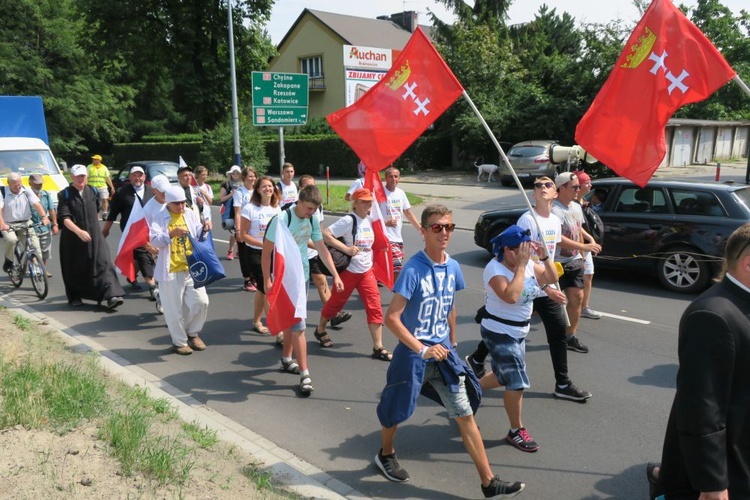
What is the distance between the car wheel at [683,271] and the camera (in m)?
8.84

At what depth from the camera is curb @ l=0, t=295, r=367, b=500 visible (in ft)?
13.5

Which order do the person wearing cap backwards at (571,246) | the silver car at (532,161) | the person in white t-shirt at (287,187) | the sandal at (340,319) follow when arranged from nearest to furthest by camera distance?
1. the person wearing cap backwards at (571,246)
2. the sandal at (340,319)
3. the person in white t-shirt at (287,187)
4. the silver car at (532,161)

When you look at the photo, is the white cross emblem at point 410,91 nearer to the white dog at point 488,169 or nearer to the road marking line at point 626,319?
the road marking line at point 626,319

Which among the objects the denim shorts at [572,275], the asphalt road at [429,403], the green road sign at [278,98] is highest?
the green road sign at [278,98]

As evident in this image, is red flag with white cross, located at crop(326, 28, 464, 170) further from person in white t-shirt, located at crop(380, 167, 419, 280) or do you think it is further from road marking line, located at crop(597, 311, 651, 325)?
road marking line, located at crop(597, 311, 651, 325)

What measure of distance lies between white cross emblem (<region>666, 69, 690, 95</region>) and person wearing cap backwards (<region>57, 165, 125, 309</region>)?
6963 millimetres

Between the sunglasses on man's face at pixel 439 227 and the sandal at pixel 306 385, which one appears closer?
the sunglasses on man's face at pixel 439 227

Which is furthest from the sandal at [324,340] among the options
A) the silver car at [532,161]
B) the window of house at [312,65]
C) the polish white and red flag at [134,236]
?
the window of house at [312,65]

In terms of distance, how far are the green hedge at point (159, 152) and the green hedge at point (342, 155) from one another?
622 centimetres

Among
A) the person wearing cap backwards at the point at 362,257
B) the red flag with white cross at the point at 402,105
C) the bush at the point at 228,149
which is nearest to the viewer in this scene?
the red flag with white cross at the point at 402,105

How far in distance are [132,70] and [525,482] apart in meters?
36.8

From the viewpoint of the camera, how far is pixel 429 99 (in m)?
6.05

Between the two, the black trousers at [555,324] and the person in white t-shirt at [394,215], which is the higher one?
the person in white t-shirt at [394,215]

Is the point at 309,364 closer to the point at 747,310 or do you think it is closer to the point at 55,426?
the point at 55,426
